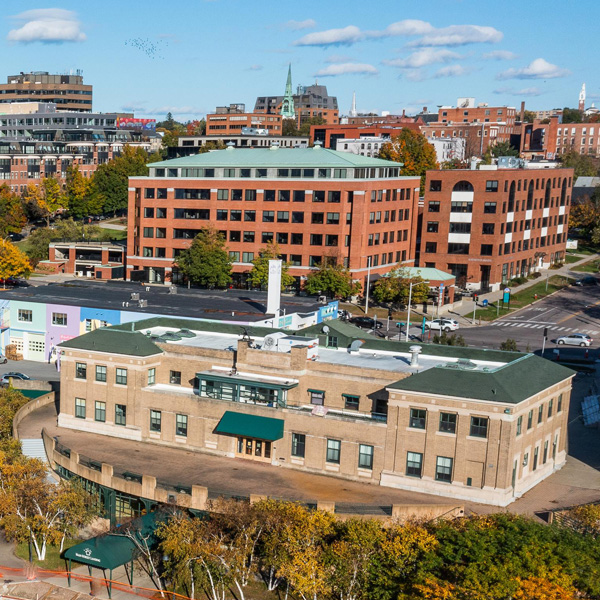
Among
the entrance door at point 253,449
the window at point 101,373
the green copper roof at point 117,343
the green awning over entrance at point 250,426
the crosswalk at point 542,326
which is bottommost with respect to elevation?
the crosswalk at point 542,326

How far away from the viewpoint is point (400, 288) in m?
116

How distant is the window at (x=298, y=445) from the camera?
185 feet

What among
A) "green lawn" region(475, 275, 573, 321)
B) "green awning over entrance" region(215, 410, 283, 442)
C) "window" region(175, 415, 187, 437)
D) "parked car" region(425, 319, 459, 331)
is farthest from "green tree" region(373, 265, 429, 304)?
"green awning over entrance" region(215, 410, 283, 442)

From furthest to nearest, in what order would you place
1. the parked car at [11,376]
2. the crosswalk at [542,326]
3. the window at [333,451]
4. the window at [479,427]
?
the crosswalk at [542,326]
the parked car at [11,376]
the window at [333,451]
the window at [479,427]

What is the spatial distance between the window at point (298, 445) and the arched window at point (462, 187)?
86.1 m

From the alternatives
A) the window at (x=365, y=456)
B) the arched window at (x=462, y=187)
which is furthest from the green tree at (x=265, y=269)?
the window at (x=365, y=456)

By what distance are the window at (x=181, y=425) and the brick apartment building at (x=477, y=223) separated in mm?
81526

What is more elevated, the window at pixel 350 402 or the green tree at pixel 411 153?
the green tree at pixel 411 153

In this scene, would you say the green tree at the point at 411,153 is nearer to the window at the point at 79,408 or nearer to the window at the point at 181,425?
the window at the point at 79,408

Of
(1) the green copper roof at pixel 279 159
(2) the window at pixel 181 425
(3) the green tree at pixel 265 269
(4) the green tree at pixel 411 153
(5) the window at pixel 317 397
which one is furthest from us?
(4) the green tree at pixel 411 153

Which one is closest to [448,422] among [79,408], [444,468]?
[444,468]

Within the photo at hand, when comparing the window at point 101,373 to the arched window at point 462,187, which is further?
the arched window at point 462,187

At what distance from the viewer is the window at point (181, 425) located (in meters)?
60.1

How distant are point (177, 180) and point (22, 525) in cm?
8606
